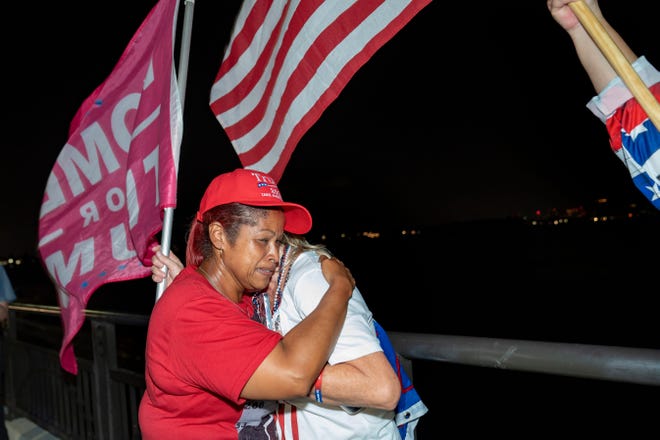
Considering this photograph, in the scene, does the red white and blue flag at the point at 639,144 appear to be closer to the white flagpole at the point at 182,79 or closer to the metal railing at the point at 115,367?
the metal railing at the point at 115,367

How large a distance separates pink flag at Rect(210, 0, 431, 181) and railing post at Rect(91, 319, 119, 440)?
1.94 m

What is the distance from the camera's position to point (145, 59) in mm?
3461

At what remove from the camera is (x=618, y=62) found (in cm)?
151

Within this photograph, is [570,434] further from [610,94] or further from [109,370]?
[610,94]

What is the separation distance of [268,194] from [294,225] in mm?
369

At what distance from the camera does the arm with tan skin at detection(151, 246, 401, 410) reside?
1769mm

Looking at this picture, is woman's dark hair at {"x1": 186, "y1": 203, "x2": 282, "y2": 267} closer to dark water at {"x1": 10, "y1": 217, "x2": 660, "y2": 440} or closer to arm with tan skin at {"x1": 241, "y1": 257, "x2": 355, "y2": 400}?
arm with tan skin at {"x1": 241, "y1": 257, "x2": 355, "y2": 400}

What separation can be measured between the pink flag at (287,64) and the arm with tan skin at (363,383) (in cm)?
156

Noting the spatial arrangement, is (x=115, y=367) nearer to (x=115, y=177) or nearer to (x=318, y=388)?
(x=115, y=177)

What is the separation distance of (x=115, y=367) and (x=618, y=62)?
4039mm

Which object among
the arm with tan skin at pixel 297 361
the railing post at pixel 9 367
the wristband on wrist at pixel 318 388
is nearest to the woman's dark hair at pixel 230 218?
the arm with tan skin at pixel 297 361

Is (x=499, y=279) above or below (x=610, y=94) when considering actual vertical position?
below

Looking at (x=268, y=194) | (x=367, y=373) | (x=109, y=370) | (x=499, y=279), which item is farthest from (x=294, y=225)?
(x=499, y=279)

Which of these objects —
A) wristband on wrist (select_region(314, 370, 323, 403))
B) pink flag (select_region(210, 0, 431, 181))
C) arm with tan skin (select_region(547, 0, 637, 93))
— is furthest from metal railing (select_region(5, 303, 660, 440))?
pink flag (select_region(210, 0, 431, 181))
